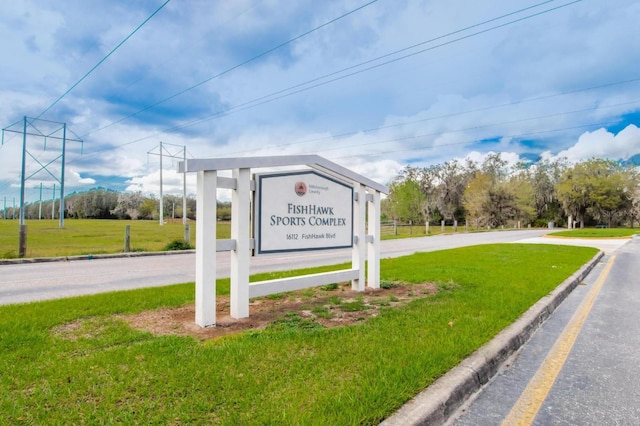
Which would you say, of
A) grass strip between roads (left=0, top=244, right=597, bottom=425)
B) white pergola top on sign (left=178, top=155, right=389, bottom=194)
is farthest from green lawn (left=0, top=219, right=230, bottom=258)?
white pergola top on sign (left=178, top=155, right=389, bottom=194)

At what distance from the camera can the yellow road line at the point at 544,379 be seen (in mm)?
2736

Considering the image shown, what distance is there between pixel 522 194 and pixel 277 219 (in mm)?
55188

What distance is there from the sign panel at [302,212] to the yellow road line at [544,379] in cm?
319

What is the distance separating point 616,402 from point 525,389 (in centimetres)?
62

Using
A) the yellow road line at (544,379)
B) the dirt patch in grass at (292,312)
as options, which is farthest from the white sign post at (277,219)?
the yellow road line at (544,379)

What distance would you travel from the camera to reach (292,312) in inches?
200

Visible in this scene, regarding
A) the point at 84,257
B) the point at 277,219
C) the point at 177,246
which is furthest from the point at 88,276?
the point at 177,246

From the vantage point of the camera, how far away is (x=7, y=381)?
286 centimetres

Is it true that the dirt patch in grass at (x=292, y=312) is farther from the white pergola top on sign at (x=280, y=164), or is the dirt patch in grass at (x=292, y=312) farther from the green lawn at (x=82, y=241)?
the green lawn at (x=82, y=241)

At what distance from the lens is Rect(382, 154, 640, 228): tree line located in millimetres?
48469

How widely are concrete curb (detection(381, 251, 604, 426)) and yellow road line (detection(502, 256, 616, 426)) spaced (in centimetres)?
31

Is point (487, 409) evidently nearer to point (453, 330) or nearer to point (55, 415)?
point (453, 330)

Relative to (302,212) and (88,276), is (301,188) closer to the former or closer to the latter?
(302,212)

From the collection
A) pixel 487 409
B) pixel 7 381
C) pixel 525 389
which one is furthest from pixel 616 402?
pixel 7 381
